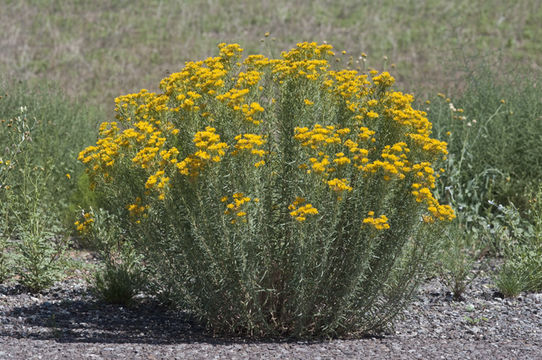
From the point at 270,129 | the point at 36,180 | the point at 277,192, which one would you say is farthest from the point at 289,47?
the point at 277,192

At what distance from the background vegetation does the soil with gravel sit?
21 cm

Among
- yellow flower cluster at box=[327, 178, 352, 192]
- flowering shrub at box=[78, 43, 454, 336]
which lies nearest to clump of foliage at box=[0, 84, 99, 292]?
flowering shrub at box=[78, 43, 454, 336]

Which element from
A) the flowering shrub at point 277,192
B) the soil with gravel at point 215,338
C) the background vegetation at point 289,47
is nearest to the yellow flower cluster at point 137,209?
the flowering shrub at point 277,192

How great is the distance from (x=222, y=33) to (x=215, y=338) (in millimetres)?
14429

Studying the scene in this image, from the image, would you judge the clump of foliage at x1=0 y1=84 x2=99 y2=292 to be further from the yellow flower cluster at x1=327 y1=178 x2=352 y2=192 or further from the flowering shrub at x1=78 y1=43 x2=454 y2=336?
the yellow flower cluster at x1=327 y1=178 x2=352 y2=192

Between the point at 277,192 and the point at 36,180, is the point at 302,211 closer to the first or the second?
the point at 277,192

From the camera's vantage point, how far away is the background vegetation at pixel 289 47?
6336mm

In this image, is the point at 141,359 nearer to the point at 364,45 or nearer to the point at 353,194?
the point at 353,194

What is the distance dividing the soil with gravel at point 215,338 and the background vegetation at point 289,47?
0.21 metres

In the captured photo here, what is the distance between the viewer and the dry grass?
16016mm

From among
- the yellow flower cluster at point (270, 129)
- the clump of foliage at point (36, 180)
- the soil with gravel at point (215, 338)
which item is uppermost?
the yellow flower cluster at point (270, 129)

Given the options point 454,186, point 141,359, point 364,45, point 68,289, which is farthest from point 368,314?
point 364,45

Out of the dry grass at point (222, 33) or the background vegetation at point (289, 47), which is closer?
the background vegetation at point (289, 47)

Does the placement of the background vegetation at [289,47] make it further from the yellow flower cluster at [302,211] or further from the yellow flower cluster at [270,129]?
the yellow flower cluster at [302,211]
